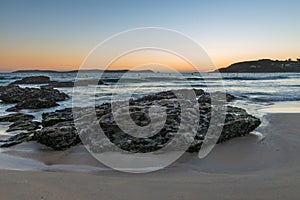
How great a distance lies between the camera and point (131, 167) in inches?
160

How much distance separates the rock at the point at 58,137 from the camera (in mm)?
5188

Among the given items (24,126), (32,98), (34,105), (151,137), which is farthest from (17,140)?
(32,98)

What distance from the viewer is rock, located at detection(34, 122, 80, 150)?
17.0 feet

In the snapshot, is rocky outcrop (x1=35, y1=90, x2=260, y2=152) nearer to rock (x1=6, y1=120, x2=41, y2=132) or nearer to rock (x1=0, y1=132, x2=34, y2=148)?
rock (x1=0, y1=132, x2=34, y2=148)

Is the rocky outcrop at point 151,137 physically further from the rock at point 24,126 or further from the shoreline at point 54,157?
the rock at point 24,126

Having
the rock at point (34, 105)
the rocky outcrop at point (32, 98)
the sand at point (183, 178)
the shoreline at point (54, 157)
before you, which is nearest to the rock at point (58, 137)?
the shoreline at point (54, 157)

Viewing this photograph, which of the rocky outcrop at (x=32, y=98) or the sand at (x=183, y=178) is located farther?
the rocky outcrop at (x=32, y=98)

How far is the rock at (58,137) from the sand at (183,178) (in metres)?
0.26

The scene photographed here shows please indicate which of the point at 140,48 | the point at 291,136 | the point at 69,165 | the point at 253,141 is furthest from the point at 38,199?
the point at 291,136

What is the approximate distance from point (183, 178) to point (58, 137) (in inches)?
105

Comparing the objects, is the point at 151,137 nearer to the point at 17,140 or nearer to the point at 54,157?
the point at 54,157

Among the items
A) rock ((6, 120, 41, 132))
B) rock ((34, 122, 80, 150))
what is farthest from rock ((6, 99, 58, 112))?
rock ((34, 122, 80, 150))

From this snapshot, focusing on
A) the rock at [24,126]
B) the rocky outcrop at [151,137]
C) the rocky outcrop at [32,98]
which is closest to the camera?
the rocky outcrop at [151,137]

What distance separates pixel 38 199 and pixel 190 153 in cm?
260
